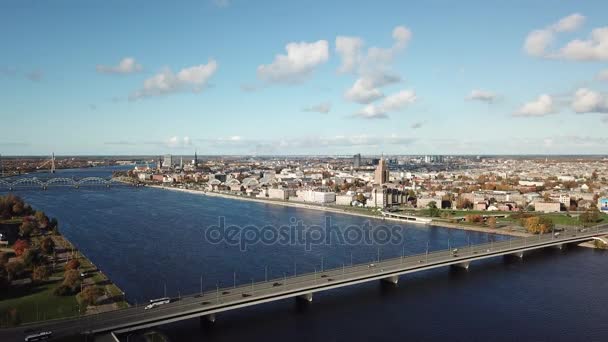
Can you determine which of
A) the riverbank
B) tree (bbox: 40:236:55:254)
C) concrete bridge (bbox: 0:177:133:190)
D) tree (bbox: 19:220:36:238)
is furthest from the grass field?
concrete bridge (bbox: 0:177:133:190)

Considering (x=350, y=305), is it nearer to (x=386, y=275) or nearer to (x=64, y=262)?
(x=386, y=275)

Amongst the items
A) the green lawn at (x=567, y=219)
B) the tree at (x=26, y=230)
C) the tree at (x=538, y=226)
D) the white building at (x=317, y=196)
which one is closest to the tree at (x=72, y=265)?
the tree at (x=26, y=230)

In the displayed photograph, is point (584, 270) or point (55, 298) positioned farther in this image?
point (584, 270)

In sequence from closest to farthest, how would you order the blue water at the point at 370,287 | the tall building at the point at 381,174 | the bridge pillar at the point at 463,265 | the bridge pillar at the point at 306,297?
1. the blue water at the point at 370,287
2. the bridge pillar at the point at 306,297
3. the bridge pillar at the point at 463,265
4. the tall building at the point at 381,174

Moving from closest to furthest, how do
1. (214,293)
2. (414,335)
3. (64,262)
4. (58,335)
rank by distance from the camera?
1. (58,335)
2. (414,335)
3. (214,293)
4. (64,262)

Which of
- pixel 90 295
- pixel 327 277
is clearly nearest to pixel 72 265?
pixel 90 295

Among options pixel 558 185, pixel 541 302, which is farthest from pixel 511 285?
pixel 558 185

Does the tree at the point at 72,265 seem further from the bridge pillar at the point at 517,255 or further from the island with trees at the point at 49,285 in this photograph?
the bridge pillar at the point at 517,255
